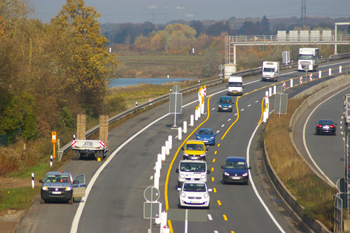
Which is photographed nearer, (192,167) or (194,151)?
(192,167)

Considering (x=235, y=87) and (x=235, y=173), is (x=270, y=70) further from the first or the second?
(x=235, y=173)

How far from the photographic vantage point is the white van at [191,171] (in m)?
30.3

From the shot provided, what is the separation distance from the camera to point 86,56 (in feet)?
188

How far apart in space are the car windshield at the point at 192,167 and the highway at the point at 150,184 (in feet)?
4.75

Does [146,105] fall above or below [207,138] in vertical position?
above

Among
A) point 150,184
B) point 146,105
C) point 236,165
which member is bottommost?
point 150,184

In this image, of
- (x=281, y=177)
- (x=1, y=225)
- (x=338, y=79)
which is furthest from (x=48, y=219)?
(x=338, y=79)

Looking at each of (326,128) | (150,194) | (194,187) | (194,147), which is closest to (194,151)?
(194,147)

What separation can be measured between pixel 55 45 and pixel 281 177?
1118 inches

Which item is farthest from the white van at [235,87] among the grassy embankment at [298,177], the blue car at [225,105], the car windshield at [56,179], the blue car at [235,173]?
the car windshield at [56,179]

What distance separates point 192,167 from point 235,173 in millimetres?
2921

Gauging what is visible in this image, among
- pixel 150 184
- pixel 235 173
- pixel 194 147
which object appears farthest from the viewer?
pixel 194 147

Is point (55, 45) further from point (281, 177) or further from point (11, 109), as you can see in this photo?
point (281, 177)

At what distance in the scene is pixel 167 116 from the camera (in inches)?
2144
